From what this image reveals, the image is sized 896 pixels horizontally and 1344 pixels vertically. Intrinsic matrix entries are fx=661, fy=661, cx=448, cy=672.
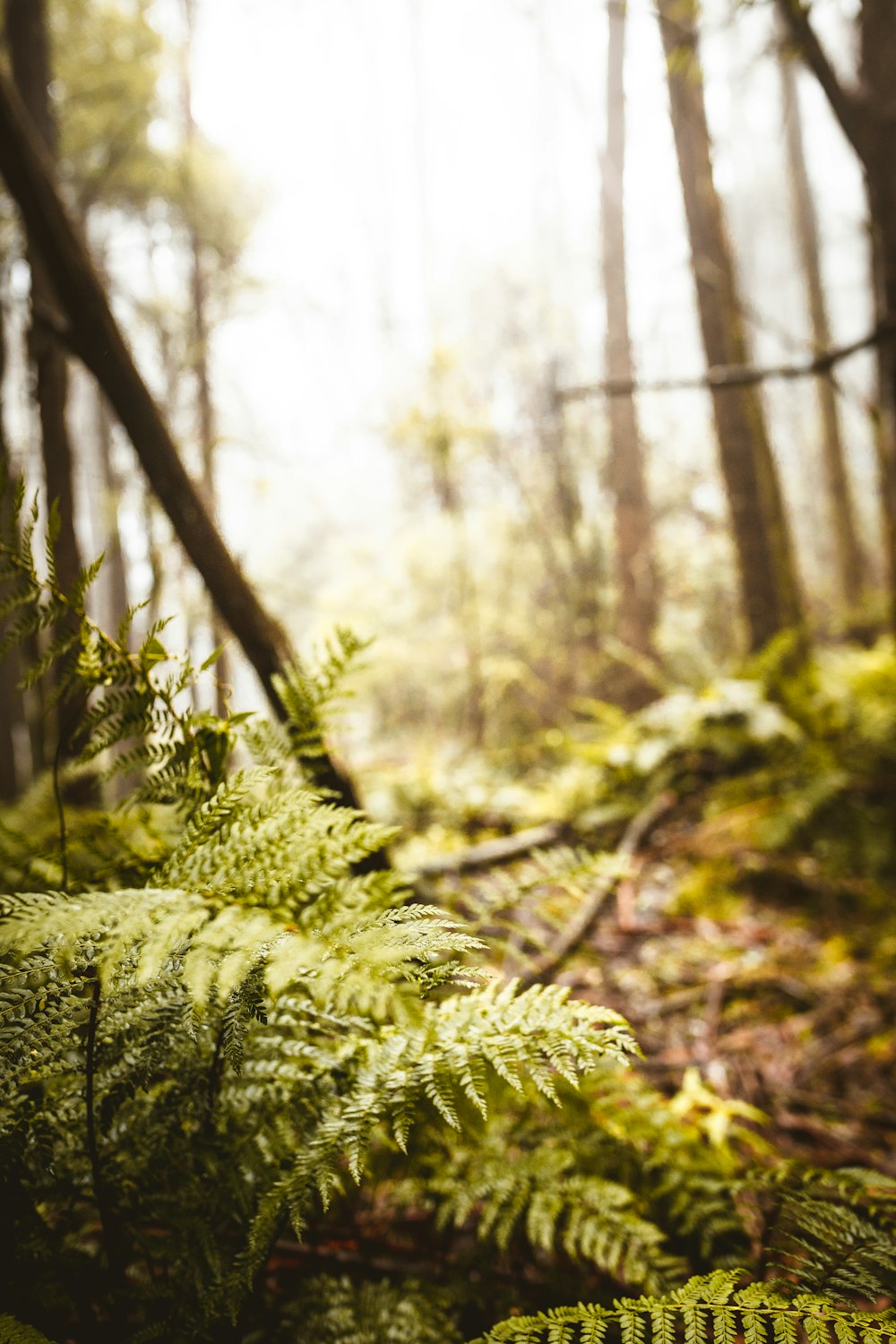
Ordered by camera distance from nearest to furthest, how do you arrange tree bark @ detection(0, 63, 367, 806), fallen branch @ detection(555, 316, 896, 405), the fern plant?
the fern plant, tree bark @ detection(0, 63, 367, 806), fallen branch @ detection(555, 316, 896, 405)

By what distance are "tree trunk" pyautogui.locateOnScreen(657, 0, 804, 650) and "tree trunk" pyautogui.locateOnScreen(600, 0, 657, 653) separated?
237cm

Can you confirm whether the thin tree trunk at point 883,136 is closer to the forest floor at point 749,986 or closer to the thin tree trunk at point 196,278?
the forest floor at point 749,986

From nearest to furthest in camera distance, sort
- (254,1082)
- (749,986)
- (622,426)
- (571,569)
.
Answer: (254,1082) → (749,986) → (622,426) → (571,569)

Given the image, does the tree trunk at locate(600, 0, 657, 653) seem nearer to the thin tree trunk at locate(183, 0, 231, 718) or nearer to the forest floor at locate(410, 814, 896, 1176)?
the thin tree trunk at locate(183, 0, 231, 718)

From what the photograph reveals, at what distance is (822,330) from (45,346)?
1249cm

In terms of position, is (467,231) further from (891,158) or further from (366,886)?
(366,886)

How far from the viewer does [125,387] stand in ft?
5.85

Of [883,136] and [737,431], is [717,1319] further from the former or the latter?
[737,431]

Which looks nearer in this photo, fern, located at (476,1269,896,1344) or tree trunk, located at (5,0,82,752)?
fern, located at (476,1269,896,1344)

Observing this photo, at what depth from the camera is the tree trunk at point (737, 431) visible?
19.1 ft

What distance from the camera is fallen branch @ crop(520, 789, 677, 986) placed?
7.78ft

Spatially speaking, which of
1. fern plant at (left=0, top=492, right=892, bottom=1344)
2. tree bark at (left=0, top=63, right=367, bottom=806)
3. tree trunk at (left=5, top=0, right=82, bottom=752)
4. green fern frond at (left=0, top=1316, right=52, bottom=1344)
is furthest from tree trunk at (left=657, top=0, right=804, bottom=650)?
green fern frond at (left=0, top=1316, right=52, bottom=1344)

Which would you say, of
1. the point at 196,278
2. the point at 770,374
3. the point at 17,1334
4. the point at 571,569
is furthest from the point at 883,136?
the point at 196,278

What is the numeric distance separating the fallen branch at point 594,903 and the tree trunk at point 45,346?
109 inches
